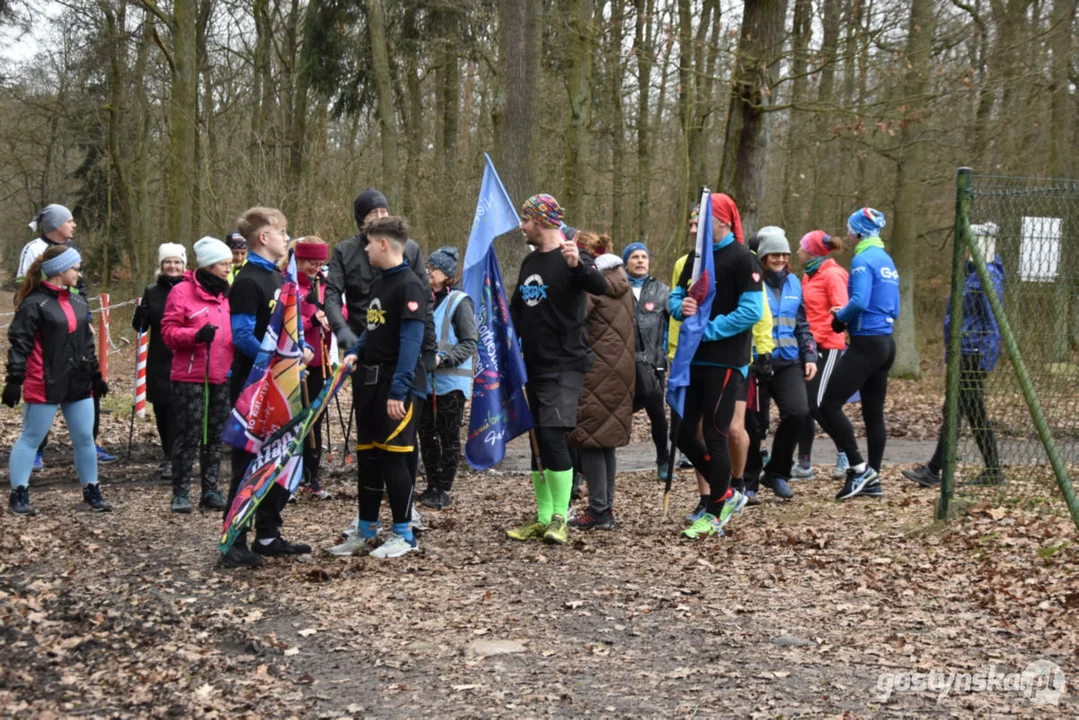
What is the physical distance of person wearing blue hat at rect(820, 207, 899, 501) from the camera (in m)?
8.46

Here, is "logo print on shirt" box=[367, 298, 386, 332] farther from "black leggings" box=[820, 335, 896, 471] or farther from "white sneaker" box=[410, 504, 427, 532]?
"black leggings" box=[820, 335, 896, 471]

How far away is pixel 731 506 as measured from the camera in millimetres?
7516

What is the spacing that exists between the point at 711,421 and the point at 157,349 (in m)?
5.06

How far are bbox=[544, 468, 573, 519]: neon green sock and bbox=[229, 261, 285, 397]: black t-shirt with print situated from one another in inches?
86.5

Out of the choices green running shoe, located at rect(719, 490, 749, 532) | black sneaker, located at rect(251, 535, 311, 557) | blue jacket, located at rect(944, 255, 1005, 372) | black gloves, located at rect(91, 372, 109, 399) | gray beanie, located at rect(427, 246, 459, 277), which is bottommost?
black sneaker, located at rect(251, 535, 311, 557)

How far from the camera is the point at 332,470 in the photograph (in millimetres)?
10344

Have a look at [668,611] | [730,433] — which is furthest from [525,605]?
[730,433]

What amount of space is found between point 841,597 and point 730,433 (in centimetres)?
185

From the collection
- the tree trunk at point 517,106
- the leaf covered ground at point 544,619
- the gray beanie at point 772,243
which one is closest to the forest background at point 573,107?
the tree trunk at point 517,106

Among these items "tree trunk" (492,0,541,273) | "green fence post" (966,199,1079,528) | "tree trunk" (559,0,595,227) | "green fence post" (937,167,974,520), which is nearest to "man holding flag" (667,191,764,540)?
"green fence post" (937,167,974,520)

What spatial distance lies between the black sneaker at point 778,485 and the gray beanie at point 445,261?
3.16m

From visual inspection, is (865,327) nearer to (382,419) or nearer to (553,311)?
(553,311)

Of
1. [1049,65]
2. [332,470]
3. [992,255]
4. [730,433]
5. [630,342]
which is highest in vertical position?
[1049,65]

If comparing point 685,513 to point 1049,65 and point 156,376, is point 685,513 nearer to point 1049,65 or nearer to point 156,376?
point 156,376
